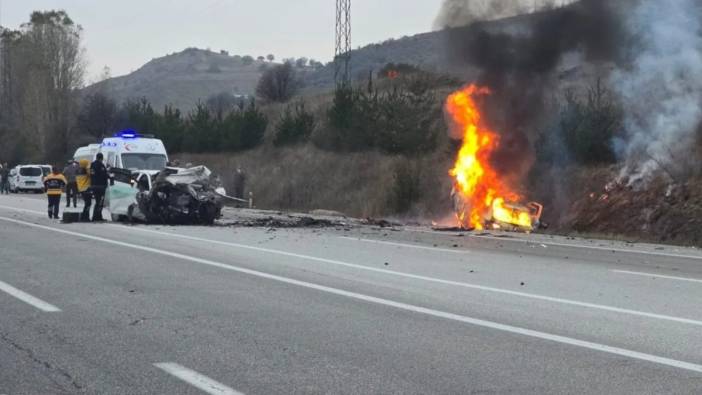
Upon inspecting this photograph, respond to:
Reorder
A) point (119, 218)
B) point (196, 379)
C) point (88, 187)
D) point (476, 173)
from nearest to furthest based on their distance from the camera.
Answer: point (196, 379) < point (88, 187) < point (119, 218) < point (476, 173)

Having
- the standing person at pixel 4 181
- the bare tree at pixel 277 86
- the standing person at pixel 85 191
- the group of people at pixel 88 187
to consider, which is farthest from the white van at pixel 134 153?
the bare tree at pixel 277 86

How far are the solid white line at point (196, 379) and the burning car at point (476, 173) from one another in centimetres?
1792

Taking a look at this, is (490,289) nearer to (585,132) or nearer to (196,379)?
→ (196,379)

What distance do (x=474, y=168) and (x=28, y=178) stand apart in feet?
116

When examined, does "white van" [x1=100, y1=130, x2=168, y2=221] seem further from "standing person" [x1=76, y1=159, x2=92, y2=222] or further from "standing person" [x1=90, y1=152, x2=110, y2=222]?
"standing person" [x1=90, y1=152, x2=110, y2=222]

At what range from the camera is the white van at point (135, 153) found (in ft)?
101

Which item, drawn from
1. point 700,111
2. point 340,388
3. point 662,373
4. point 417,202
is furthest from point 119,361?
point 417,202

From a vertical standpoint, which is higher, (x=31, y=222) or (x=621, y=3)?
(x=621, y=3)

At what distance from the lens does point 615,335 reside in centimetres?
789

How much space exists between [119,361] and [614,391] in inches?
140

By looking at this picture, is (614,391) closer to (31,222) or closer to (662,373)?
(662,373)

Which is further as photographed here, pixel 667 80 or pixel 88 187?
pixel 88 187

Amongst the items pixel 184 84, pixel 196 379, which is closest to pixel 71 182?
pixel 196 379

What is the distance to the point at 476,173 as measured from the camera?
24.5 m
